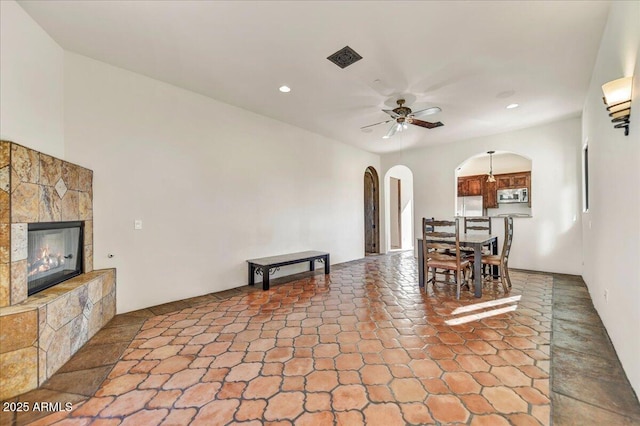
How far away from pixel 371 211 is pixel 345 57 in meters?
5.39

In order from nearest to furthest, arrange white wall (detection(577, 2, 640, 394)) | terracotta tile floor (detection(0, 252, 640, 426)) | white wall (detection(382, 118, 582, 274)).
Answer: terracotta tile floor (detection(0, 252, 640, 426)), white wall (detection(577, 2, 640, 394)), white wall (detection(382, 118, 582, 274))

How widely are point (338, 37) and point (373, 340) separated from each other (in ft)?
9.64

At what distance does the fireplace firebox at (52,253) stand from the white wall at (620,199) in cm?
443

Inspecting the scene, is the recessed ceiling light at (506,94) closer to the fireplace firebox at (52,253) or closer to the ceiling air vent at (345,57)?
the ceiling air vent at (345,57)

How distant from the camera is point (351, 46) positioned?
275 cm

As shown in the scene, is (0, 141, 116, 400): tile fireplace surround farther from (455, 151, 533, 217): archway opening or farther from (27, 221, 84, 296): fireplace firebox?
(455, 151, 533, 217): archway opening

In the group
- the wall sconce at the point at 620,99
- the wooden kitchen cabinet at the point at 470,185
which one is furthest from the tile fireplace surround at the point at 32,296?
the wooden kitchen cabinet at the point at 470,185

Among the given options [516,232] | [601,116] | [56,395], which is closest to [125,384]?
[56,395]

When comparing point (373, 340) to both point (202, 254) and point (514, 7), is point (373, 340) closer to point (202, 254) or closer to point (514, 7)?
point (202, 254)

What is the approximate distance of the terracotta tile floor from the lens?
1630mm

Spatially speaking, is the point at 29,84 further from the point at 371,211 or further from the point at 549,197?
the point at 549,197

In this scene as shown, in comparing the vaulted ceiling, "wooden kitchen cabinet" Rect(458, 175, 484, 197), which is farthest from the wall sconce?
"wooden kitchen cabinet" Rect(458, 175, 484, 197)

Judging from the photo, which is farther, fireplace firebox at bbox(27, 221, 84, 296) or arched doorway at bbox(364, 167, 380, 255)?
arched doorway at bbox(364, 167, 380, 255)

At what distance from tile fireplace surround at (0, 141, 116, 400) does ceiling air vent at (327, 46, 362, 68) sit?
→ 113 inches
